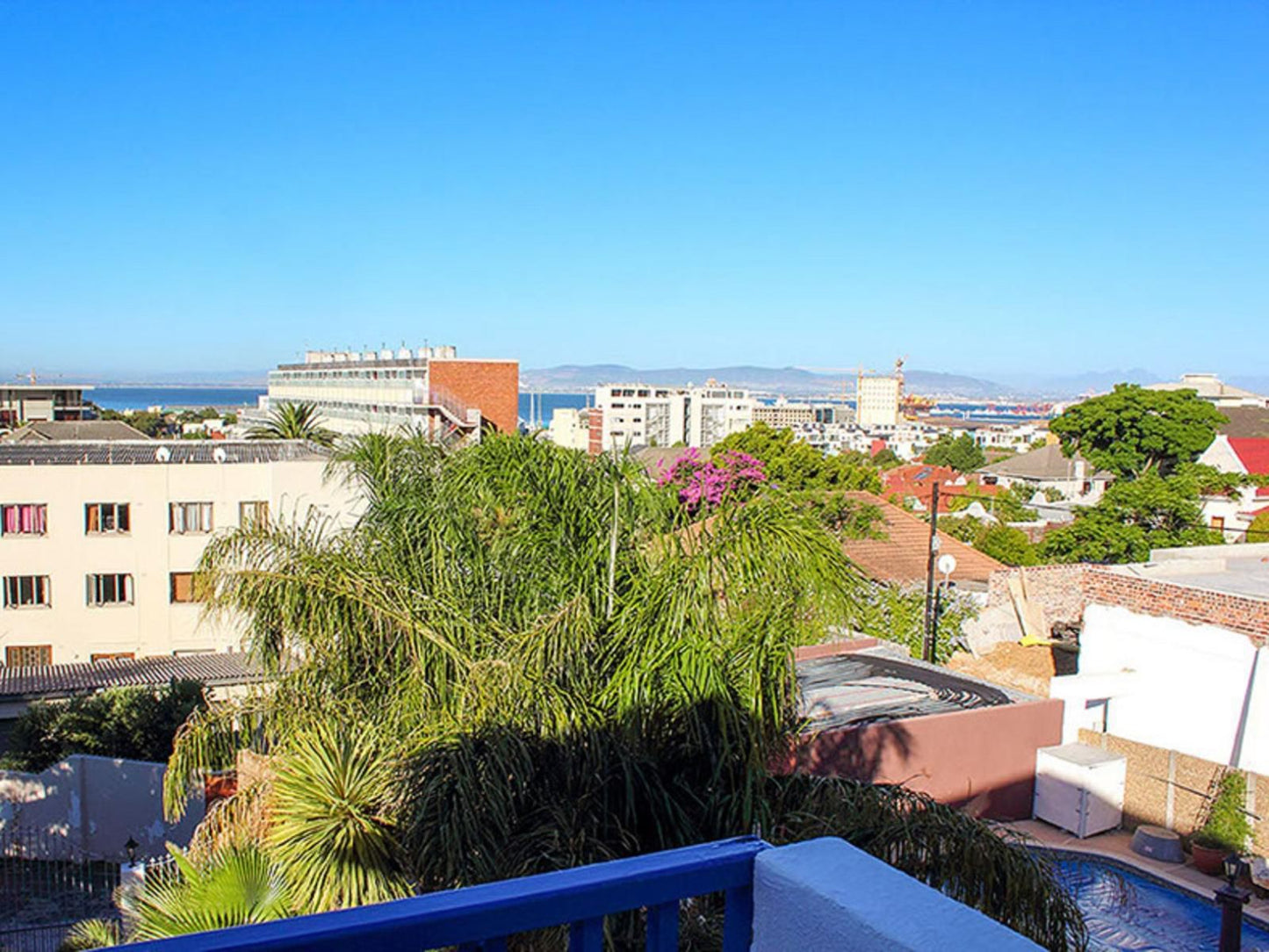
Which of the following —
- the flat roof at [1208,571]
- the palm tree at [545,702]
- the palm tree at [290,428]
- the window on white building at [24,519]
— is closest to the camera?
the palm tree at [545,702]

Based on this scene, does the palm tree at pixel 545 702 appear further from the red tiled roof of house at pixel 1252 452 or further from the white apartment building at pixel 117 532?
the red tiled roof of house at pixel 1252 452

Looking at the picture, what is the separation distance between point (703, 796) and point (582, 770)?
25.7 inches

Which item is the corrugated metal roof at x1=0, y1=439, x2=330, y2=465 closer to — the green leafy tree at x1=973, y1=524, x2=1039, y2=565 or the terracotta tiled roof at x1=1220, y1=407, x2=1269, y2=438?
the green leafy tree at x1=973, y1=524, x2=1039, y2=565

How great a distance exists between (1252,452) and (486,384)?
Result: 132 ft

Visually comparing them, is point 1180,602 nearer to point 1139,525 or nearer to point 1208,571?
point 1208,571

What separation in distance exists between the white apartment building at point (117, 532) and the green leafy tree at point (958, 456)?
3434 inches

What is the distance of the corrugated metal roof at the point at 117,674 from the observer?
54.3 feet

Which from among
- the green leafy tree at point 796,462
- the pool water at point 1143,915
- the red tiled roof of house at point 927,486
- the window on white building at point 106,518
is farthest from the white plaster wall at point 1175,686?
the red tiled roof of house at point 927,486

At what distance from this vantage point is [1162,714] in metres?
14.3

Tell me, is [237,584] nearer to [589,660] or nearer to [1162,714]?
[589,660]

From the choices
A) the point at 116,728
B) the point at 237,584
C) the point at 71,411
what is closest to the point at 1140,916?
the point at 237,584

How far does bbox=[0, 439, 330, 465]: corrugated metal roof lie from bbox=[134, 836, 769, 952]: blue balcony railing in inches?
923

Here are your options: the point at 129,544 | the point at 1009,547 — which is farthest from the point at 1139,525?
the point at 129,544

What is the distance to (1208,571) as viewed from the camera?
675 inches
